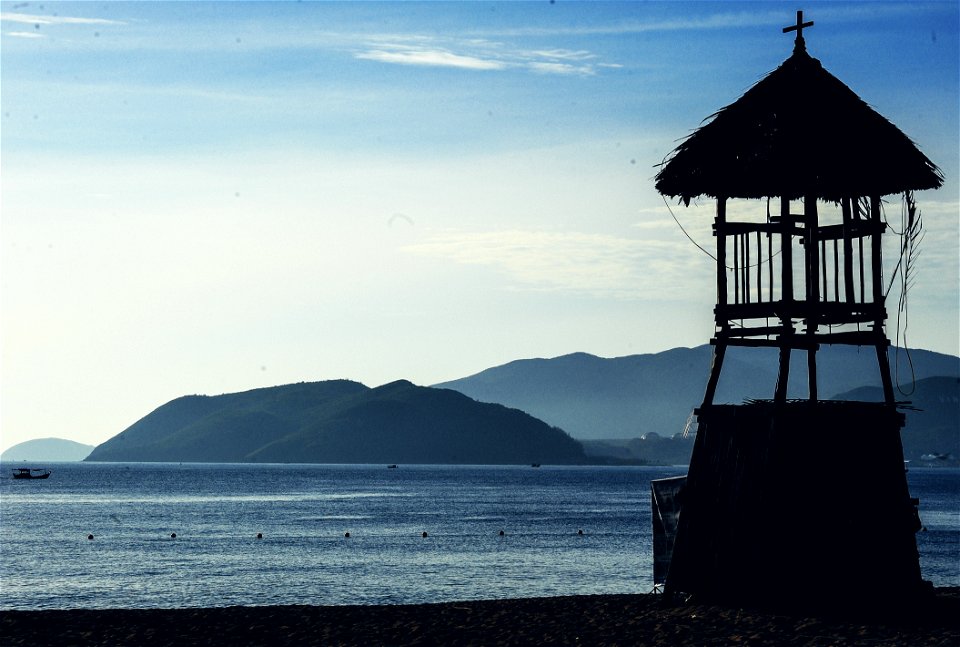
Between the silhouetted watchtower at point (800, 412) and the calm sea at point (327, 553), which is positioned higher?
the silhouetted watchtower at point (800, 412)

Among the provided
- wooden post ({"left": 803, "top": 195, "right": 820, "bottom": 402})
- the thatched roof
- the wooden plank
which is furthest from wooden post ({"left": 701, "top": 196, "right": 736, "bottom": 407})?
wooden post ({"left": 803, "top": 195, "right": 820, "bottom": 402})

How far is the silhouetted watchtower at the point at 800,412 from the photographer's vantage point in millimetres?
21906

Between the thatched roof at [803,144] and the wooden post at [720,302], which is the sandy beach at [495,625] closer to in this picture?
the wooden post at [720,302]

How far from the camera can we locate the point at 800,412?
22.0m

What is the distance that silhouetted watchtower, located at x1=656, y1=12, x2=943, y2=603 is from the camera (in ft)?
71.9

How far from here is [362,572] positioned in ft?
196

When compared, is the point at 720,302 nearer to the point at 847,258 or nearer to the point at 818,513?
the point at 847,258

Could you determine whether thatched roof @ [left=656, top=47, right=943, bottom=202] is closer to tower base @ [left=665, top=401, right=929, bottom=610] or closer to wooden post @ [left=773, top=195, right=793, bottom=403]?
wooden post @ [left=773, top=195, right=793, bottom=403]

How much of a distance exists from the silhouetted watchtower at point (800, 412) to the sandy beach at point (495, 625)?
974mm

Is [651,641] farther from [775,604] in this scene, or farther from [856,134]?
[856,134]

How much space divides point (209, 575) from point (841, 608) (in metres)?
44.1

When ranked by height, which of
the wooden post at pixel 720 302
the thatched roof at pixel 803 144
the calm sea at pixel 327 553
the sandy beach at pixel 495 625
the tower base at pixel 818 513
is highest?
the thatched roof at pixel 803 144

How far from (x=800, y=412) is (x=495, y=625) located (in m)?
7.57

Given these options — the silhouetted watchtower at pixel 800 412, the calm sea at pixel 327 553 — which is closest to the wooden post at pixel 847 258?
the silhouetted watchtower at pixel 800 412
